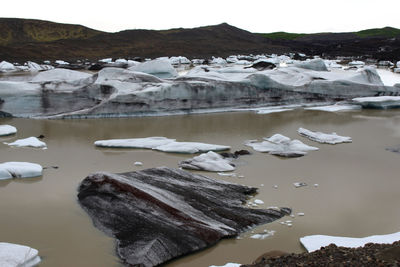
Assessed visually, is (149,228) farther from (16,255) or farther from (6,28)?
(6,28)

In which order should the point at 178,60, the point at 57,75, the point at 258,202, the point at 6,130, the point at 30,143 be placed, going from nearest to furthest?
the point at 258,202
the point at 30,143
the point at 6,130
the point at 57,75
the point at 178,60

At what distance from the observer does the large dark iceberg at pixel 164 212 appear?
3.94 metres

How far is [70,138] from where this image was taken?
8938 millimetres

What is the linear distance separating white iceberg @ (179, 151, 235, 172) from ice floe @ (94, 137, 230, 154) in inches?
27.1

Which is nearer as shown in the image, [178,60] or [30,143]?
[30,143]

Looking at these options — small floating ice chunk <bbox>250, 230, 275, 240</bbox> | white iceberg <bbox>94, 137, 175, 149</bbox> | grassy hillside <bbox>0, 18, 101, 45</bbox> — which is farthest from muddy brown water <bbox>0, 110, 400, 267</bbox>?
grassy hillside <bbox>0, 18, 101, 45</bbox>

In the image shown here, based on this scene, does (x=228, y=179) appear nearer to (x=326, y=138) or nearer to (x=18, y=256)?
(x=18, y=256)

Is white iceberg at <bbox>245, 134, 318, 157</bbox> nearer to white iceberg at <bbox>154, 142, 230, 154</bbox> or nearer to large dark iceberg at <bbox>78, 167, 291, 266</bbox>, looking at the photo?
white iceberg at <bbox>154, 142, 230, 154</bbox>

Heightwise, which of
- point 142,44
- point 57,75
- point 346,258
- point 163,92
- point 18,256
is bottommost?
point 18,256

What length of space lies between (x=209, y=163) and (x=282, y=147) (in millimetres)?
1789

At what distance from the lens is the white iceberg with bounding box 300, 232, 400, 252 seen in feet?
12.9

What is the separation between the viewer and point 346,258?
311cm

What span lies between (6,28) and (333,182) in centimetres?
5553

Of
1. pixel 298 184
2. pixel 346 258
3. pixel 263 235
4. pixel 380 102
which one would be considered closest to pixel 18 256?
pixel 263 235
